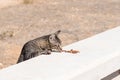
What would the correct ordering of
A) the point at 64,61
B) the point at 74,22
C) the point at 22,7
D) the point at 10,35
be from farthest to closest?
1. the point at 22,7
2. the point at 74,22
3. the point at 10,35
4. the point at 64,61

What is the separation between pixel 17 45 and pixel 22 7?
4506mm

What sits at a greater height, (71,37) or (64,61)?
(71,37)

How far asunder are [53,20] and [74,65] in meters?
8.31

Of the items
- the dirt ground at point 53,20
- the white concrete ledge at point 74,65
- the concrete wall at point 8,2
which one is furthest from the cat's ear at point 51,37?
the concrete wall at point 8,2

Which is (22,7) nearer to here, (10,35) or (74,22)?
(74,22)

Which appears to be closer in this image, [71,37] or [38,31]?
[71,37]

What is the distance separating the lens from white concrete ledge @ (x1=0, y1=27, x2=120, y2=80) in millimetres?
3294

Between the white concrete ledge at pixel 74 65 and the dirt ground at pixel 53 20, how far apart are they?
4087mm

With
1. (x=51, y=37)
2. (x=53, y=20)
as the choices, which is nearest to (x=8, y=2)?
(x=53, y=20)

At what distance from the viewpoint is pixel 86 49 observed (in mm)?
4039

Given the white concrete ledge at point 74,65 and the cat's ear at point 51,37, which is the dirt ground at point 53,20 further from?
the white concrete ledge at point 74,65

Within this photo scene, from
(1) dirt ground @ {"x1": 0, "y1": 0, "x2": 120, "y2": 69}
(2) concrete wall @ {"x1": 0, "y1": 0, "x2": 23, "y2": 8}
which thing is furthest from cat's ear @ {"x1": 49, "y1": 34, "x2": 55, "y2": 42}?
(2) concrete wall @ {"x1": 0, "y1": 0, "x2": 23, "y2": 8}

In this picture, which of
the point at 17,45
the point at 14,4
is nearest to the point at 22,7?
the point at 14,4

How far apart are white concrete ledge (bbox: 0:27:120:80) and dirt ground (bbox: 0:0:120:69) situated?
13.4 ft
